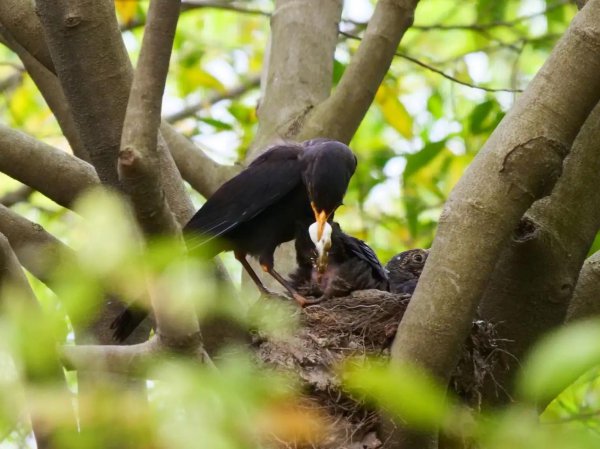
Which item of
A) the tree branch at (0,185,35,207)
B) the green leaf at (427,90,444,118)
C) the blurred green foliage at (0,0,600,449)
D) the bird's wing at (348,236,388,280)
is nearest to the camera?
the blurred green foliage at (0,0,600,449)

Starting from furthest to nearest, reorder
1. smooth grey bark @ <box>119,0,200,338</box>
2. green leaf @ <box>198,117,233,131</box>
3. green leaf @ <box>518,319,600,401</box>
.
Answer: green leaf @ <box>198,117,233,131</box>
smooth grey bark @ <box>119,0,200,338</box>
green leaf @ <box>518,319,600,401</box>

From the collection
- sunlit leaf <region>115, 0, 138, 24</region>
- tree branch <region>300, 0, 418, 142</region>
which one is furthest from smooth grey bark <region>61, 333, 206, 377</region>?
sunlit leaf <region>115, 0, 138, 24</region>

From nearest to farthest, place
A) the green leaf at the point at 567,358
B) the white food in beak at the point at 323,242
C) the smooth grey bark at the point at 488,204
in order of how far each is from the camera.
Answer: the green leaf at the point at 567,358 < the smooth grey bark at the point at 488,204 < the white food in beak at the point at 323,242

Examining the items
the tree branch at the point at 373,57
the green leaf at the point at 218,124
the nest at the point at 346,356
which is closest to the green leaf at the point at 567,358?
the nest at the point at 346,356

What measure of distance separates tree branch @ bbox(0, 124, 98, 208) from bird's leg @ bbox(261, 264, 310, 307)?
110cm

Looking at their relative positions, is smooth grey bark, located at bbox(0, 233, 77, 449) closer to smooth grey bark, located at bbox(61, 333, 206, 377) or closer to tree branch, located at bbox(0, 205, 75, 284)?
smooth grey bark, located at bbox(61, 333, 206, 377)

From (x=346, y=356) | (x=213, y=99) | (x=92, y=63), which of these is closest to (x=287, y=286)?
(x=346, y=356)

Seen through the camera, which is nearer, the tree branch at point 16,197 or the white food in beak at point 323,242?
the white food in beak at point 323,242

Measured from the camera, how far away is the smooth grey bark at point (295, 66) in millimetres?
5367

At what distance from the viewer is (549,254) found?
12.4 ft

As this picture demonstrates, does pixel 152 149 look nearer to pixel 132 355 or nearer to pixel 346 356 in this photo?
pixel 132 355

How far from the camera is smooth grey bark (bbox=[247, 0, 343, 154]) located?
5.37 metres

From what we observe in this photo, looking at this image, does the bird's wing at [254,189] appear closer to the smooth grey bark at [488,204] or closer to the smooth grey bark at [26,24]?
the smooth grey bark at [26,24]

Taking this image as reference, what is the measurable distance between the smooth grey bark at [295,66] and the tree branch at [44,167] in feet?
4.38
